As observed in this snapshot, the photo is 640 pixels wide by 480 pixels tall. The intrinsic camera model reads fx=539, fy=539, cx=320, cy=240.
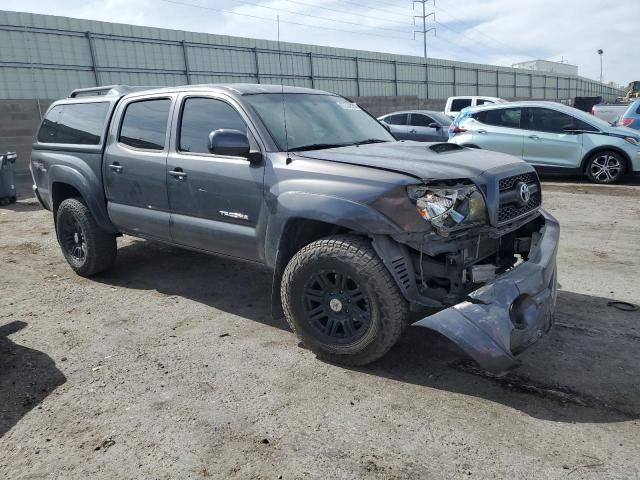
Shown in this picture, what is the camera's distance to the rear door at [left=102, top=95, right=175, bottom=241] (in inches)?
182

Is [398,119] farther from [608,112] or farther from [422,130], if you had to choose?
[608,112]

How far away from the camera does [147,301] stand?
4.98m

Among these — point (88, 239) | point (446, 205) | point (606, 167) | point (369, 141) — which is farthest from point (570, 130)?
point (88, 239)

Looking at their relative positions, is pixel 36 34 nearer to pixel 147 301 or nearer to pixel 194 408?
pixel 147 301

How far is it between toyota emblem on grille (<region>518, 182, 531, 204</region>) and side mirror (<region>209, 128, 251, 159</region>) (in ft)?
6.28

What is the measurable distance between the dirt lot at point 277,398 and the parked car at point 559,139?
6.00 m

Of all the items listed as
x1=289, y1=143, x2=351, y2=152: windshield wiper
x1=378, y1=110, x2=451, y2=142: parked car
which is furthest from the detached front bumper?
x1=378, y1=110, x2=451, y2=142: parked car

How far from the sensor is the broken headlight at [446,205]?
3.16 m

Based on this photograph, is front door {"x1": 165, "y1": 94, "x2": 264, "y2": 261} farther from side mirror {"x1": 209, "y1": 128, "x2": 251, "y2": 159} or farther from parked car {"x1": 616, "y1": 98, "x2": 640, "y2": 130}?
parked car {"x1": 616, "y1": 98, "x2": 640, "y2": 130}

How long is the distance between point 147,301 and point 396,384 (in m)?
2.67

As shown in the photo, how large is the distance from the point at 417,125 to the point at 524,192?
12.3m

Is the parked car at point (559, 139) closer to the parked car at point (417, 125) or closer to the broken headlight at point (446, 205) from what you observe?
the parked car at point (417, 125)

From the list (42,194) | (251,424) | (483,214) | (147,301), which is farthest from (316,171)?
(42,194)

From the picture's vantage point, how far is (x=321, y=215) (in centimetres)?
343
